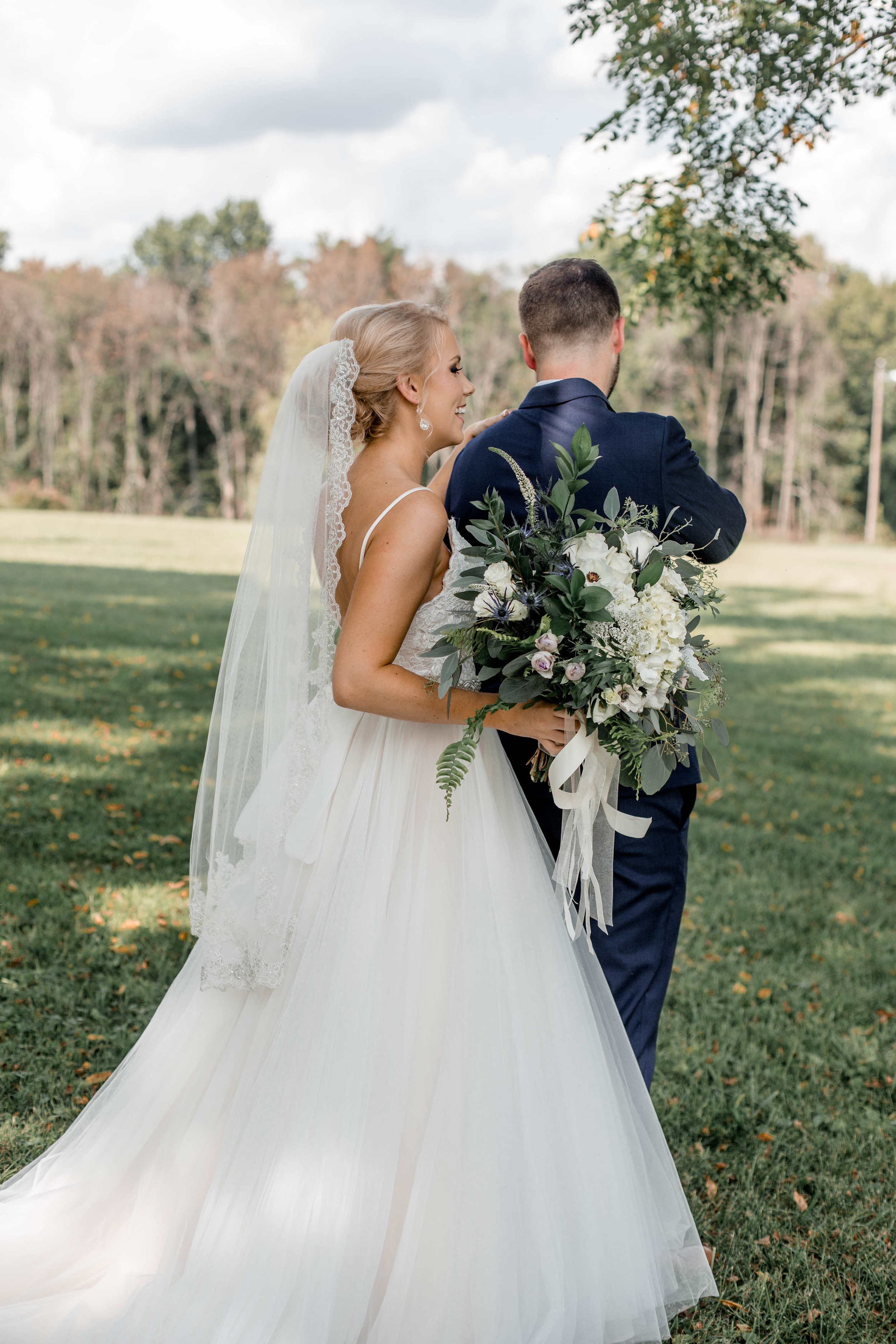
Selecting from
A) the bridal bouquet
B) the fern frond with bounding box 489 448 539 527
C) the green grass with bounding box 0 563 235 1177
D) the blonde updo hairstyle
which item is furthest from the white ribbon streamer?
the green grass with bounding box 0 563 235 1177

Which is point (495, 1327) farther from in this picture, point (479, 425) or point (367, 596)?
point (479, 425)

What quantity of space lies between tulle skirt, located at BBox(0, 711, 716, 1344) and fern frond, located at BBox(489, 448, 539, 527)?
68 cm

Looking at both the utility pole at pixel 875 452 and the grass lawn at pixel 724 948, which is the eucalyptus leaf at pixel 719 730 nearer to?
the grass lawn at pixel 724 948

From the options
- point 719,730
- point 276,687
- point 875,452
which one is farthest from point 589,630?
point 875,452

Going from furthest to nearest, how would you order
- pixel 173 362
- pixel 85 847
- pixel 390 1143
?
pixel 173 362 → pixel 85 847 → pixel 390 1143

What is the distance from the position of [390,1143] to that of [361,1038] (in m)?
0.25

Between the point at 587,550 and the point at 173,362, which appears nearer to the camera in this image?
the point at 587,550

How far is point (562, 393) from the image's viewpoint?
2.85 metres

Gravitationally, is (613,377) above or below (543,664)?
above

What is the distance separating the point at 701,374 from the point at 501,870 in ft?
174

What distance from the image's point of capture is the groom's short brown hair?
2865mm

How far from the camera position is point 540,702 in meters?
2.58

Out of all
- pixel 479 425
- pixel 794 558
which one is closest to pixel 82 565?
pixel 479 425

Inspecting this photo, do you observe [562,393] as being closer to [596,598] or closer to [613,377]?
[613,377]
